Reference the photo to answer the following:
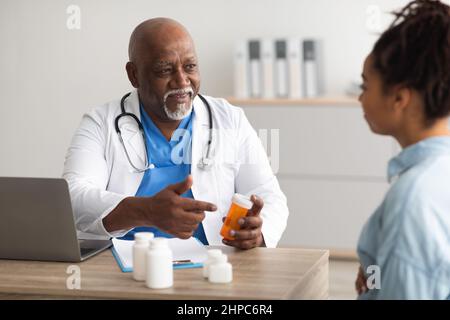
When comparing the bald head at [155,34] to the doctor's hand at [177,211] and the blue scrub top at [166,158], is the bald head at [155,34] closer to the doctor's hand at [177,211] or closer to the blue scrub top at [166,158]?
the blue scrub top at [166,158]

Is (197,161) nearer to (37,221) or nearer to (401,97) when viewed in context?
(37,221)

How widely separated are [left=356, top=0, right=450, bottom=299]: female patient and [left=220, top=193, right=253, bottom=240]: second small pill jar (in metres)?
0.48

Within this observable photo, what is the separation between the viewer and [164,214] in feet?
6.38

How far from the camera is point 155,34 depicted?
2477 mm

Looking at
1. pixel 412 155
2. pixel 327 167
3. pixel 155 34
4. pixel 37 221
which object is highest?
pixel 155 34

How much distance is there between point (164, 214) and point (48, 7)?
3472mm

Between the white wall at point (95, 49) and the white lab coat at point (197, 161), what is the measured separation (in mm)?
2384

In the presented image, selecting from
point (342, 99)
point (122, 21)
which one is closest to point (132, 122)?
point (342, 99)

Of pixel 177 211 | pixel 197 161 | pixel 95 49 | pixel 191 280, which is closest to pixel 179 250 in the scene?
pixel 177 211

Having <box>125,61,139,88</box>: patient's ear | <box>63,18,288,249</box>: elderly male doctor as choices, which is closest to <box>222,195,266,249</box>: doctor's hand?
<box>63,18,288,249</box>: elderly male doctor

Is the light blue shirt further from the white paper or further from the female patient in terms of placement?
the white paper

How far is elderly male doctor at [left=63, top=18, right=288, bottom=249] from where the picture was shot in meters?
2.42

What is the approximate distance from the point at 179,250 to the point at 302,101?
2.65 metres
